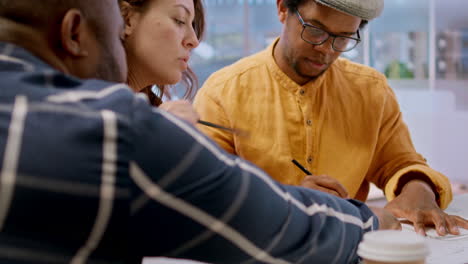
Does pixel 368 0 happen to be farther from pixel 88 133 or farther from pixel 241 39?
pixel 241 39

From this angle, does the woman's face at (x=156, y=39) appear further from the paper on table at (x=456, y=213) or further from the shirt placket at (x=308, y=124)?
the paper on table at (x=456, y=213)

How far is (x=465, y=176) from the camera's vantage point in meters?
4.82

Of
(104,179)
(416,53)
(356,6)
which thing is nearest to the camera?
(104,179)

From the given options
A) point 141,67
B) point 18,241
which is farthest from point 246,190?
point 141,67

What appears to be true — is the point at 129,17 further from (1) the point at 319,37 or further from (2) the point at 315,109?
Result: (2) the point at 315,109

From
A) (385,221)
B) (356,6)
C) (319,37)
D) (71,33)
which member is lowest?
(385,221)

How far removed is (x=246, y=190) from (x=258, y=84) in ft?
4.54

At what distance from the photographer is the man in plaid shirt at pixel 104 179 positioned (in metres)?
0.63

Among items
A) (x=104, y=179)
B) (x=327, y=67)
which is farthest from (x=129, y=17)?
(x=104, y=179)

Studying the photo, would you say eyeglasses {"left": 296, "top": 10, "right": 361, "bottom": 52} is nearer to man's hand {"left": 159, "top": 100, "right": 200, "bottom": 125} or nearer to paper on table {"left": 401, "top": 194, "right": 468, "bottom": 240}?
paper on table {"left": 401, "top": 194, "right": 468, "bottom": 240}

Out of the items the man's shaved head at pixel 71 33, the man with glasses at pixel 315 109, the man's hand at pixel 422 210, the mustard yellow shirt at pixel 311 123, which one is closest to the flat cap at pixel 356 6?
the man with glasses at pixel 315 109

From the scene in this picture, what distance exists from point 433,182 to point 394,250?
3.66ft

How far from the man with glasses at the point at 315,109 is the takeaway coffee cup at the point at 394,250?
1.12 m

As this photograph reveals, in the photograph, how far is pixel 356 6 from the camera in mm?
1836
